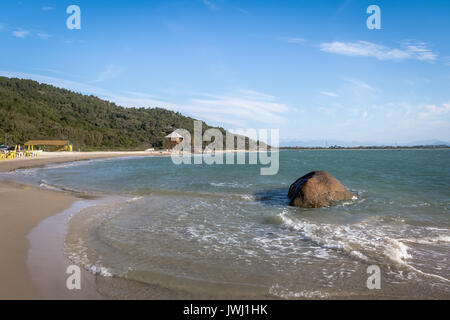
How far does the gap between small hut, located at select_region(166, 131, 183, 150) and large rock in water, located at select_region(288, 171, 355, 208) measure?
75068 millimetres

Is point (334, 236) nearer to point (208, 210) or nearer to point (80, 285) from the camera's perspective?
point (208, 210)

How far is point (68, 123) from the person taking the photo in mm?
73562

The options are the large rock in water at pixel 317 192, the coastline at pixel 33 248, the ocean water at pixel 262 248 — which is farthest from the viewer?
the large rock in water at pixel 317 192

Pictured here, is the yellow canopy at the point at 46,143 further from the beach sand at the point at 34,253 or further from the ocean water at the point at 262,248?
the ocean water at the point at 262,248

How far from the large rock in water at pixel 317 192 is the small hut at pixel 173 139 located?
75068mm

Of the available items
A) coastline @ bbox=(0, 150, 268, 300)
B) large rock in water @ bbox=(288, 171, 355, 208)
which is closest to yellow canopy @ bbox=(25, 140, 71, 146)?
coastline @ bbox=(0, 150, 268, 300)

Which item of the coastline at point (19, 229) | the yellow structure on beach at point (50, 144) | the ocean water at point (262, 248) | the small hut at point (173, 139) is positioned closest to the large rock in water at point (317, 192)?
the ocean water at point (262, 248)

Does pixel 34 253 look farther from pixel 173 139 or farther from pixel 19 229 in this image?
pixel 173 139

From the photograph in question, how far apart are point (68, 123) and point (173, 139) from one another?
2835 cm

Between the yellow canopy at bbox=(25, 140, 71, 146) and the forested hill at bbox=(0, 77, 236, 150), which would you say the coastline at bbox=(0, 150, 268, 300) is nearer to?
the yellow canopy at bbox=(25, 140, 71, 146)

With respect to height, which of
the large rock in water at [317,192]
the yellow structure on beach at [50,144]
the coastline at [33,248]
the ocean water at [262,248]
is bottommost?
the ocean water at [262,248]

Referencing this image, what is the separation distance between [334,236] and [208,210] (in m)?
4.18

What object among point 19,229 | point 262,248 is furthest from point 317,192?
point 19,229

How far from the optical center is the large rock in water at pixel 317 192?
31.1 feet
